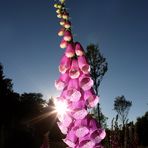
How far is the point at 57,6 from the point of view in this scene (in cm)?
276

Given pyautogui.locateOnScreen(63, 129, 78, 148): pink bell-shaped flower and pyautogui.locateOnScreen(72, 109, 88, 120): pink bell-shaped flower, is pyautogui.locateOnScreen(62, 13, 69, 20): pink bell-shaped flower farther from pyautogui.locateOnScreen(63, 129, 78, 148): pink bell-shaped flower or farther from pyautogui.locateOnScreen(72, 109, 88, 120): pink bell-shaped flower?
pyautogui.locateOnScreen(63, 129, 78, 148): pink bell-shaped flower

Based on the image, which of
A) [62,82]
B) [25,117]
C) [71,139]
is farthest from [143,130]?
[71,139]

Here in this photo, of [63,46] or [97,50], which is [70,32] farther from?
[97,50]

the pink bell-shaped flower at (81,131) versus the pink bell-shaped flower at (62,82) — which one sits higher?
the pink bell-shaped flower at (62,82)

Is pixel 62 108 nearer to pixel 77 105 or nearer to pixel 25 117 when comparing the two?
pixel 77 105

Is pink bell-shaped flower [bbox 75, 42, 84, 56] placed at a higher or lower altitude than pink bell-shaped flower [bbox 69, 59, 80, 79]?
higher

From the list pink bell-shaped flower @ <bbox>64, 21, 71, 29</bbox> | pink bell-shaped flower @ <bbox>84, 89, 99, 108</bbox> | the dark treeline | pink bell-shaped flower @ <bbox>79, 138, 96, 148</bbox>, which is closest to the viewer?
pink bell-shaped flower @ <bbox>79, 138, 96, 148</bbox>

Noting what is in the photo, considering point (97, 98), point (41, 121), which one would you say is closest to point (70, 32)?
point (97, 98)

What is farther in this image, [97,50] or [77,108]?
[97,50]

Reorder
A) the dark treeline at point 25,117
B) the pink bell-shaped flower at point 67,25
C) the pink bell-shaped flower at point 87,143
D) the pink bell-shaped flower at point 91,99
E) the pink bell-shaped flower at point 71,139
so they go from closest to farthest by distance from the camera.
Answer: the pink bell-shaped flower at point 87,143
the pink bell-shaped flower at point 71,139
the pink bell-shaped flower at point 91,99
the pink bell-shaped flower at point 67,25
the dark treeline at point 25,117

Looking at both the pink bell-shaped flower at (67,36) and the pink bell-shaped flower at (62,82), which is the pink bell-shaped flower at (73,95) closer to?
the pink bell-shaped flower at (62,82)

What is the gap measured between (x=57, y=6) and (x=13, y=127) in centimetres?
3406

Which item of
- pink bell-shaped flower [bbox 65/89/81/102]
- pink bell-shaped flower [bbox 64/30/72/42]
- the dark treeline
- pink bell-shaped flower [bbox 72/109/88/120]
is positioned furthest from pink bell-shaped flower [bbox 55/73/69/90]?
the dark treeline

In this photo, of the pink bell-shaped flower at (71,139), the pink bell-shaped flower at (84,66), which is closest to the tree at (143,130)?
the pink bell-shaped flower at (84,66)
